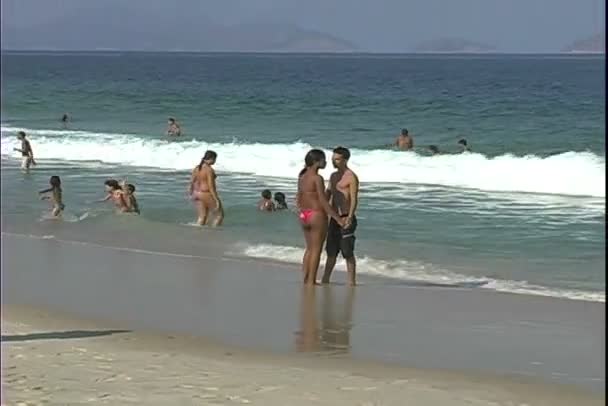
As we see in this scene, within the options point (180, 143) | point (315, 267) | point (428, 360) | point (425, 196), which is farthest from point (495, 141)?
point (428, 360)

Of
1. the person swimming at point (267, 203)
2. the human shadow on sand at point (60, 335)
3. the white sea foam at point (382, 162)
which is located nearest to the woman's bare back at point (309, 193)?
the human shadow on sand at point (60, 335)

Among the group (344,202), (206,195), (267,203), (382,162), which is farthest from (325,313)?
(382,162)

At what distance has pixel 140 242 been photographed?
13062 mm

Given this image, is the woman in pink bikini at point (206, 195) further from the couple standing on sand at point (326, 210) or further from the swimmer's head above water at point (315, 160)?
the swimmer's head above water at point (315, 160)

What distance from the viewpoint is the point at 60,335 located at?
24.7 feet

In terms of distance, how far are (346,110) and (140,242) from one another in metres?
32.9

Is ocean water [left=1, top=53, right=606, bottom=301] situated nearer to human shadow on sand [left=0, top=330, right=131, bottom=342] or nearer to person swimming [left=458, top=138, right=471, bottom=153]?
person swimming [left=458, top=138, right=471, bottom=153]

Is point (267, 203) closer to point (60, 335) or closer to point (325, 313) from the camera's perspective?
point (325, 313)

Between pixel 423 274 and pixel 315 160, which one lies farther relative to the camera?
pixel 423 274

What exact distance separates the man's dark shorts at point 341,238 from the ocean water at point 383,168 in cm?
111

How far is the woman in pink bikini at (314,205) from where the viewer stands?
955 centimetres

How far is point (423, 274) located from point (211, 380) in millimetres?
5150

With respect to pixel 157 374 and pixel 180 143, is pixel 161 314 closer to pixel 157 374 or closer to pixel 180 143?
pixel 157 374

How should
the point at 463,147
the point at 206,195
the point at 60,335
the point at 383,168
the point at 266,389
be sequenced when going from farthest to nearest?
the point at 463,147 → the point at 383,168 → the point at 206,195 → the point at 60,335 → the point at 266,389
